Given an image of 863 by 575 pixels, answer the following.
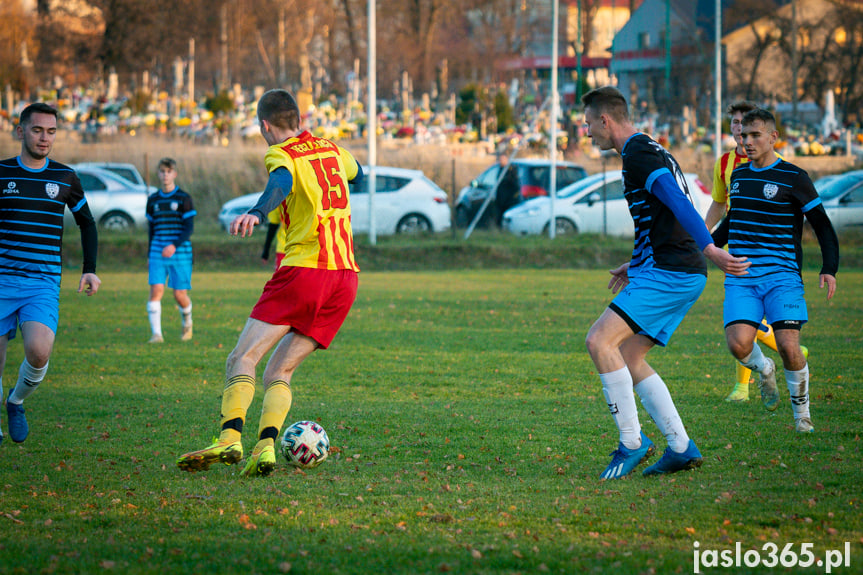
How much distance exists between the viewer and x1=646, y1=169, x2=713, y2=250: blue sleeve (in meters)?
4.91

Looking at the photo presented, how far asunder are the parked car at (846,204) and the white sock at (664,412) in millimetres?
18743

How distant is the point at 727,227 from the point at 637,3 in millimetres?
50924

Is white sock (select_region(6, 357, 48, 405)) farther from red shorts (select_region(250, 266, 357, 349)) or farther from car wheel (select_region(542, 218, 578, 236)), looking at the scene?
car wheel (select_region(542, 218, 578, 236))

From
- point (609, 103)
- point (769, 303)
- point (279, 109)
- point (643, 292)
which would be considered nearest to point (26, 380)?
point (279, 109)

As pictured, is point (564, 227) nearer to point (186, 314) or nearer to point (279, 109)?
point (186, 314)

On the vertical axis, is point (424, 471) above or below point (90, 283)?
below

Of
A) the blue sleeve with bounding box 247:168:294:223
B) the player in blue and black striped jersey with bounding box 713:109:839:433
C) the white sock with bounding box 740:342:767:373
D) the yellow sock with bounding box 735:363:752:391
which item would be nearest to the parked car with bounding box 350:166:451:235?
the yellow sock with bounding box 735:363:752:391

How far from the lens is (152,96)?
45.0 meters

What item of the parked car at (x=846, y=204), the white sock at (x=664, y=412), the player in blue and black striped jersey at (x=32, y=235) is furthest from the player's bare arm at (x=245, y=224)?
the parked car at (x=846, y=204)

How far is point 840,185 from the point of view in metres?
22.9

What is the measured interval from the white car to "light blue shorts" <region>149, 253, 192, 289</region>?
13674mm

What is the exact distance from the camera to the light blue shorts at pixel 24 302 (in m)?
5.86

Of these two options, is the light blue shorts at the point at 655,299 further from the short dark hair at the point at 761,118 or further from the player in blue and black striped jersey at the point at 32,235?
the player in blue and black striped jersey at the point at 32,235

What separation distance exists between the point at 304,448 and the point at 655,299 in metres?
2.26
